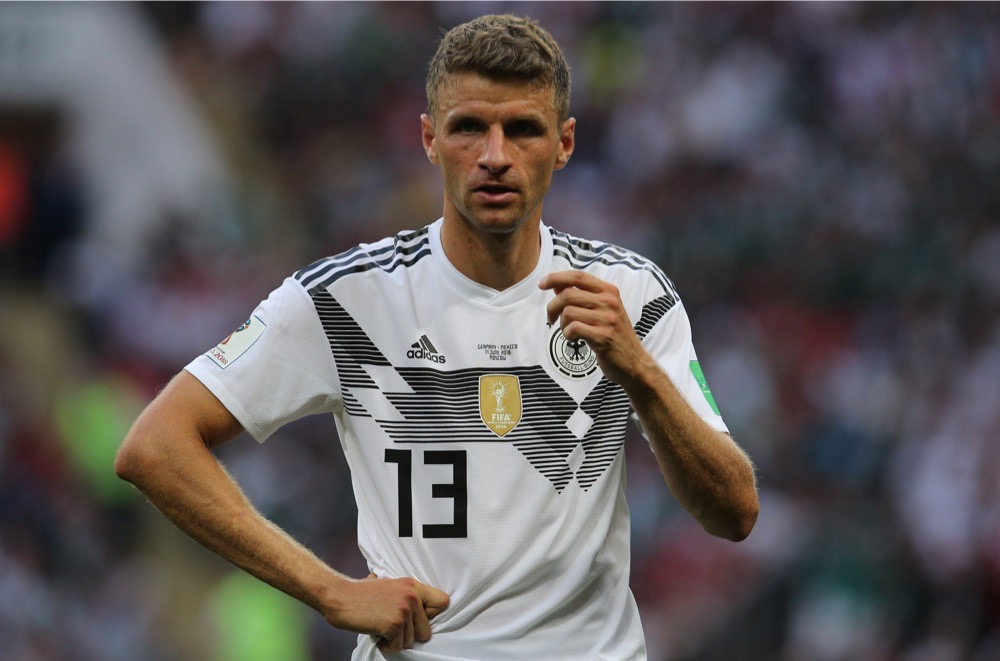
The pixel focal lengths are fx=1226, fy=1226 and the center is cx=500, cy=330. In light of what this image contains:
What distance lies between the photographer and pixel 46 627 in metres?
6.76

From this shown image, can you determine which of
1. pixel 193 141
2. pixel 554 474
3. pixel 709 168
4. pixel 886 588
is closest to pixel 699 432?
pixel 554 474

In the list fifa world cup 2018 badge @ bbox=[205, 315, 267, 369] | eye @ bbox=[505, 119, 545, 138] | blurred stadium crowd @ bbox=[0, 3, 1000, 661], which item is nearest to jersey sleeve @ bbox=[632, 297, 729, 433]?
eye @ bbox=[505, 119, 545, 138]

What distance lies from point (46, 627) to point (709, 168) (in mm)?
4687

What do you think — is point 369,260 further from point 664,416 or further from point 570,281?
point 664,416

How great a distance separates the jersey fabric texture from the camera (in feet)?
9.43

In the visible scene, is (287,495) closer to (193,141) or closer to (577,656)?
(193,141)

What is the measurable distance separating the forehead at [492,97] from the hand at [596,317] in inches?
21.6

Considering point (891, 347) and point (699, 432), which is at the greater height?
point (891, 347)

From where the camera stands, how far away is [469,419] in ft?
9.66

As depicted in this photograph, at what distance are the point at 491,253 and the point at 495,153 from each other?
300 millimetres

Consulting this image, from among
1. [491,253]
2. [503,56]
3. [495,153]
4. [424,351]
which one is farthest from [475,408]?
[503,56]

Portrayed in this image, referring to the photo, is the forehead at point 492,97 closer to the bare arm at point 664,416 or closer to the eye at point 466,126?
the eye at point 466,126

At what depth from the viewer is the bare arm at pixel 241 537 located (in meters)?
2.78

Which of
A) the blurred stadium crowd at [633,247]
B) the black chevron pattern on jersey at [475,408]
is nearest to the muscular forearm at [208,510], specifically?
the black chevron pattern on jersey at [475,408]
